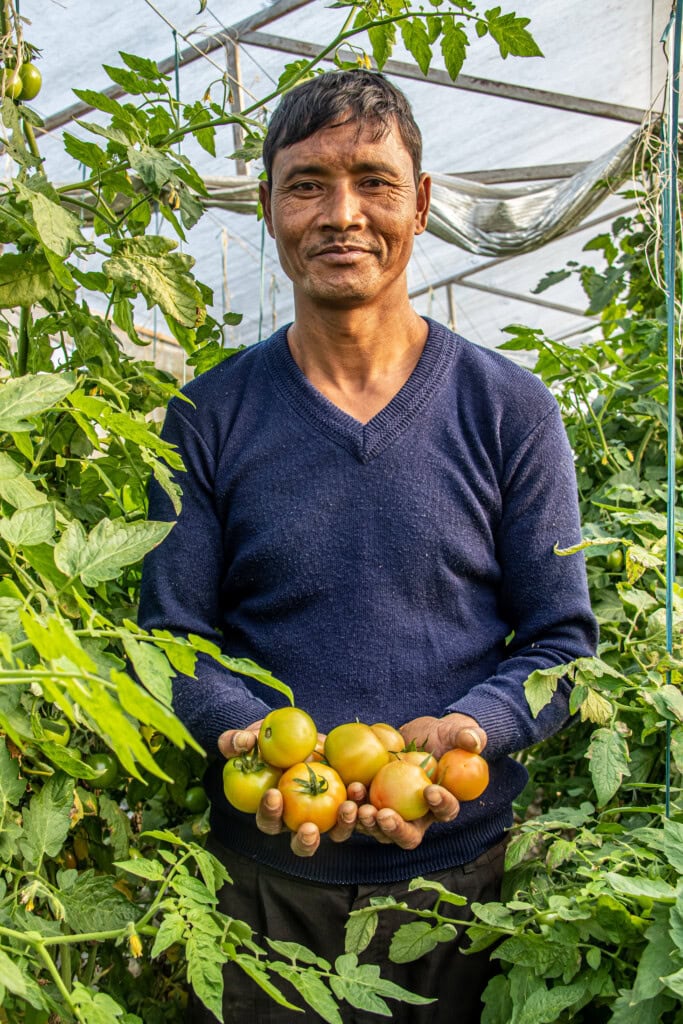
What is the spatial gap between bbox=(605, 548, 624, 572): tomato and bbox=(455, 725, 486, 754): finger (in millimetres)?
636

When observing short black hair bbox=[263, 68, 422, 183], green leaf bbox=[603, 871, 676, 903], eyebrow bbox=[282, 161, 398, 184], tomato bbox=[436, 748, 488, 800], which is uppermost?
short black hair bbox=[263, 68, 422, 183]

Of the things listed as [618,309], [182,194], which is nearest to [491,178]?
[618,309]

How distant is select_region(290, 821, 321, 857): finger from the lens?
116cm

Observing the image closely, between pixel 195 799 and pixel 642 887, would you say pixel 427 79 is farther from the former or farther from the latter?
pixel 642 887

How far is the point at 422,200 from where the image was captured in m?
1.57

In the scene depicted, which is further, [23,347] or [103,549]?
[23,347]

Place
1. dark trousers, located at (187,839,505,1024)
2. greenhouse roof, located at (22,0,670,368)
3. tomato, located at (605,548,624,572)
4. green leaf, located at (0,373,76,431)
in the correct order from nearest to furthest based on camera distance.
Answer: green leaf, located at (0,373,76,431) → dark trousers, located at (187,839,505,1024) → tomato, located at (605,548,624,572) → greenhouse roof, located at (22,0,670,368)

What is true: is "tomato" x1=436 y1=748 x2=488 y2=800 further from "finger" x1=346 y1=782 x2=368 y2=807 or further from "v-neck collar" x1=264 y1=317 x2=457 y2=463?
"v-neck collar" x1=264 y1=317 x2=457 y2=463

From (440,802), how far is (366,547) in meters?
0.36

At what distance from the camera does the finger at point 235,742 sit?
4.12 feet

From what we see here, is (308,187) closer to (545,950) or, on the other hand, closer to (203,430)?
(203,430)

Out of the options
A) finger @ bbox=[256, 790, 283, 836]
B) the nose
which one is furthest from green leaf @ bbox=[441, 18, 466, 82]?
finger @ bbox=[256, 790, 283, 836]

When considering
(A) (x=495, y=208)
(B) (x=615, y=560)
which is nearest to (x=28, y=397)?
(B) (x=615, y=560)

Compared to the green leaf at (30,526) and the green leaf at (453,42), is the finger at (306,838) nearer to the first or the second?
the green leaf at (30,526)
